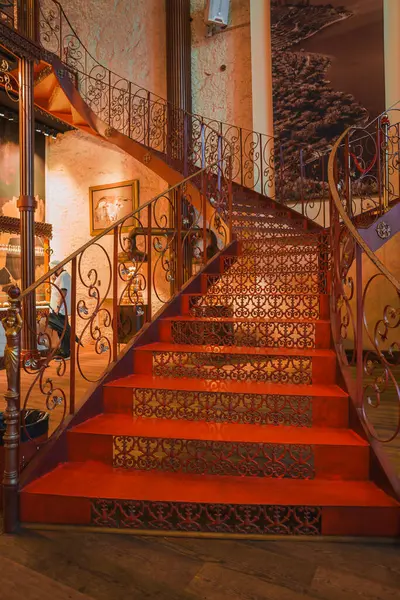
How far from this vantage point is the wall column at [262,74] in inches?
260

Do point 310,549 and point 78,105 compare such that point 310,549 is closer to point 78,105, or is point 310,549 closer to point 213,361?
point 213,361

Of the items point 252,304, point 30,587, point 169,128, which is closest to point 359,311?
point 252,304

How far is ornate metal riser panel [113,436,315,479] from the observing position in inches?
74.6

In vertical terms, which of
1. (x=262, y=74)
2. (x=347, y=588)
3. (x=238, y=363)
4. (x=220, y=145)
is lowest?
(x=347, y=588)

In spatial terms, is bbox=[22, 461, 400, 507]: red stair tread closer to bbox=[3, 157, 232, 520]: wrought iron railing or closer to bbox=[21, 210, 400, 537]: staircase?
bbox=[21, 210, 400, 537]: staircase

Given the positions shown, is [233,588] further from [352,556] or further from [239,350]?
[239,350]

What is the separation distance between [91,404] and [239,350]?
3.22 ft

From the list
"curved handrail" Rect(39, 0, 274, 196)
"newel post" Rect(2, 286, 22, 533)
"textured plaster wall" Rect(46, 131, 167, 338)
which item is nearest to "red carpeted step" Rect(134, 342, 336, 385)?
"newel post" Rect(2, 286, 22, 533)

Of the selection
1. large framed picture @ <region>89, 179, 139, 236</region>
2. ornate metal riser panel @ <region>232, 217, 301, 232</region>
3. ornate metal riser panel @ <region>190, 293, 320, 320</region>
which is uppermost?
large framed picture @ <region>89, 179, 139, 236</region>

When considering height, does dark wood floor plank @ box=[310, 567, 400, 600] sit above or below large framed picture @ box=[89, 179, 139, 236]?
below

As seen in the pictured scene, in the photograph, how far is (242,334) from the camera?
9.54 ft

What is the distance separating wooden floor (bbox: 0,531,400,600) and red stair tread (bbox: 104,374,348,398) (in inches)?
29.4

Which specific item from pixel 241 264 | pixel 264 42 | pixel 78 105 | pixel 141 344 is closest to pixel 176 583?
pixel 141 344

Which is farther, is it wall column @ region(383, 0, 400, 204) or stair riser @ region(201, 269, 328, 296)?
wall column @ region(383, 0, 400, 204)
